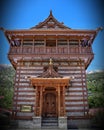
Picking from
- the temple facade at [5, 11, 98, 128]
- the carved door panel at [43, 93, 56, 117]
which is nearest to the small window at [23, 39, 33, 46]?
the temple facade at [5, 11, 98, 128]

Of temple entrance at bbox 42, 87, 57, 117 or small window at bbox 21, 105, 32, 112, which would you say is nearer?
small window at bbox 21, 105, 32, 112

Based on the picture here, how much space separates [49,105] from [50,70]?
120 inches

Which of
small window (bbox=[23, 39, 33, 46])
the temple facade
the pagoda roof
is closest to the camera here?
the temple facade

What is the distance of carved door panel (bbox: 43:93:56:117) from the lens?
1380 cm

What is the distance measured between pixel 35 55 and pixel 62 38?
3.03 m

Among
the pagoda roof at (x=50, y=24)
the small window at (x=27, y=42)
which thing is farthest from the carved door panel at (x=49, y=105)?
the pagoda roof at (x=50, y=24)

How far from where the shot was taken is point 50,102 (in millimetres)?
14023

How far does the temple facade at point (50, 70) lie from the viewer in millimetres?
13084

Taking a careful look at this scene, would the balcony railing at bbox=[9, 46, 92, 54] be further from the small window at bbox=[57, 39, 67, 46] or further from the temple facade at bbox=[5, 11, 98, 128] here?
the small window at bbox=[57, 39, 67, 46]

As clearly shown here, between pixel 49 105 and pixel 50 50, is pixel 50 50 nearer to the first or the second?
pixel 50 50

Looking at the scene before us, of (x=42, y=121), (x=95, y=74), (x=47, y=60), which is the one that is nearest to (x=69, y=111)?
(x=42, y=121)

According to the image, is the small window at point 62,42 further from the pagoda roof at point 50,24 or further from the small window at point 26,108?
the small window at point 26,108

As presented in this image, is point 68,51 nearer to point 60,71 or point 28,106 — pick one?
point 60,71

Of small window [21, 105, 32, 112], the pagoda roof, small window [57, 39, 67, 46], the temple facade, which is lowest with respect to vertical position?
small window [21, 105, 32, 112]
